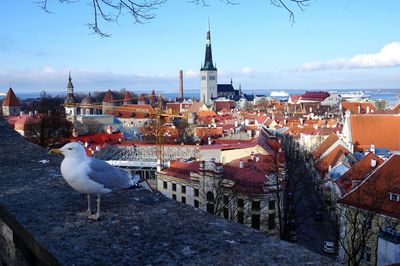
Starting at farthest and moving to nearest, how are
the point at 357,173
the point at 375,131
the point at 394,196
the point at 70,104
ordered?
the point at 70,104, the point at 375,131, the point at 357,173, the point at 394,196

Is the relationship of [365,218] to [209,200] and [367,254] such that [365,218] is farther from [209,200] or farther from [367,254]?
[209,200]

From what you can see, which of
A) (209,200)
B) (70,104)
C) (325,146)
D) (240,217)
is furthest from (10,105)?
(240,217)

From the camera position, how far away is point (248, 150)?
22734 mm

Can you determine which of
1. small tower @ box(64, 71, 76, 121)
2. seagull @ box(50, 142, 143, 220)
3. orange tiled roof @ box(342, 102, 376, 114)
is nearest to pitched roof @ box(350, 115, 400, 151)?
seagull @ box(50, 142, 143, 220)

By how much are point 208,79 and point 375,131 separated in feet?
244

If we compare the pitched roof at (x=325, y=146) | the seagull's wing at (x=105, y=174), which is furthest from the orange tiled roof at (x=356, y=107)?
the seagull's wing at (x=105, y=174)

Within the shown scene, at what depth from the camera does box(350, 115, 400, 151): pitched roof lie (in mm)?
25906

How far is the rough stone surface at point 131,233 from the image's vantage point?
1.97 m

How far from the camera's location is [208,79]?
9912cm

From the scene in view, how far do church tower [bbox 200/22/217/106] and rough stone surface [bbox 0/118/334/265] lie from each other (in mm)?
93740

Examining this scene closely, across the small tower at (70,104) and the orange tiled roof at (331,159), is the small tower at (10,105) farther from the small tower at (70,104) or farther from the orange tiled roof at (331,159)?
the orange tiled roof at (331,159)

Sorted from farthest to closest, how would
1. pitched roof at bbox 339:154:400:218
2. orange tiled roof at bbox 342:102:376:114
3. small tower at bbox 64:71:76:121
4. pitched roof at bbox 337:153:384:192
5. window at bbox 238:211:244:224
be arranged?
1. small tower at bbox 64:71:76:121
2. orange tiled roof at bbox 342:102:376:114
3. pitched roof at bbox 337:153:384:192
4. window at bbox 238:211:244:224
5. pitched roof at bbox 339:154:400:218

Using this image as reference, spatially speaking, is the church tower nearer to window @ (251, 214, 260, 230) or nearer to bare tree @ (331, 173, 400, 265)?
window @ (251, 214, 260, 230)

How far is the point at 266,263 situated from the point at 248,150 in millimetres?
20948
